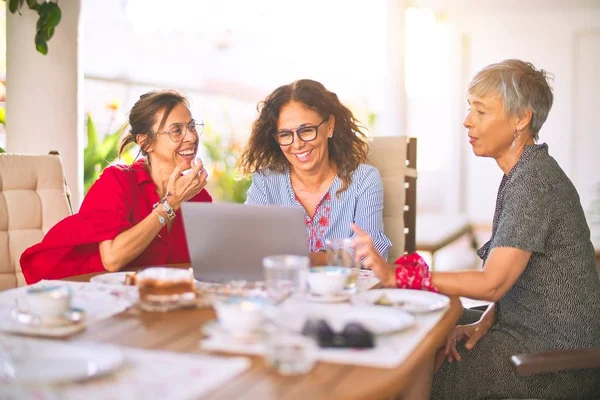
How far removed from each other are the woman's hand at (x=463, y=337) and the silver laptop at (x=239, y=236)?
1.56 ft

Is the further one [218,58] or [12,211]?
[218,58]

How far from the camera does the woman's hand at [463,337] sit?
181cm

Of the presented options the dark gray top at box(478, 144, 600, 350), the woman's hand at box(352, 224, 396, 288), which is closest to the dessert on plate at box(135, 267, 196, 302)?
the woman's hand at box(352, 224, 396, 288)

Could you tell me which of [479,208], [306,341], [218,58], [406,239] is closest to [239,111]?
[218,58]

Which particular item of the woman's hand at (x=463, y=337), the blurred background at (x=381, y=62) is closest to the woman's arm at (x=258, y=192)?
the woman's hand at (x=463, y=337)

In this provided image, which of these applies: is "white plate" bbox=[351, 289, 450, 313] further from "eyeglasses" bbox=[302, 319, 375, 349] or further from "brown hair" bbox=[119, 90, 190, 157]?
"brown hair" bbox=[119, 90, 190, 157]

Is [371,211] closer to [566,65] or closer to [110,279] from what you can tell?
[110,279]

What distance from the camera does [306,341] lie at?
106cm

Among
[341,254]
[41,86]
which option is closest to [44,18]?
[41,86]

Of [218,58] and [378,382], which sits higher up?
[218,58]

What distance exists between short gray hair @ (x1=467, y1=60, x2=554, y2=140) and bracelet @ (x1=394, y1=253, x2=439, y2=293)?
0.50 m

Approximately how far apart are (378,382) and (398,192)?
192 centimetres

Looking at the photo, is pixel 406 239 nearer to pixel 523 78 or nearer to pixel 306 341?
pixel 523 78

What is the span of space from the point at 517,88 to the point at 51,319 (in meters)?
1.26
